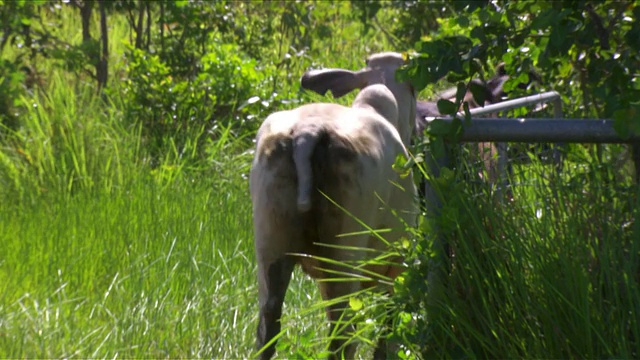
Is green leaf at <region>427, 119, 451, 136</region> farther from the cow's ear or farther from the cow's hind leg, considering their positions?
the cow's ear

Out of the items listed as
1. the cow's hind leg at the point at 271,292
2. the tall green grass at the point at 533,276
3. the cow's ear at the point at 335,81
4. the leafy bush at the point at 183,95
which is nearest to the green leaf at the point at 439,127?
the tall green grass at the point at 533,276

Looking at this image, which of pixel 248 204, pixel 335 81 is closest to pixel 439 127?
pixel 335 81

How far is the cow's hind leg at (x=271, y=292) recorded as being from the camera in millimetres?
5090

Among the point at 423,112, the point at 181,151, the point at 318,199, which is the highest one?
the point at 318,199

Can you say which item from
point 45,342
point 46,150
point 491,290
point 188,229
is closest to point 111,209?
point 188,229

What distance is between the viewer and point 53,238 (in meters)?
6.96

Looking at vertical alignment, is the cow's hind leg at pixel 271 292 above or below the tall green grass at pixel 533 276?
below

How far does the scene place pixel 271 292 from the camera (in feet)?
16.9

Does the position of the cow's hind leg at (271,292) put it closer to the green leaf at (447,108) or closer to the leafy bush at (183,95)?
the green leaf at (447,108)

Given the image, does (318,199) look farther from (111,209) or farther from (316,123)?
(111,209)

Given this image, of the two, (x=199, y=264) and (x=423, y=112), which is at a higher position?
(x=423, y=112)

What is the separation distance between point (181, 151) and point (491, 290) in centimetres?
678

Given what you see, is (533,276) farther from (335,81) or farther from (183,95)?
(183,95)

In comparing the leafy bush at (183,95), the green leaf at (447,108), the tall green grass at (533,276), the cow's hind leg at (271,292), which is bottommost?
the leafy bush at (183,95)
